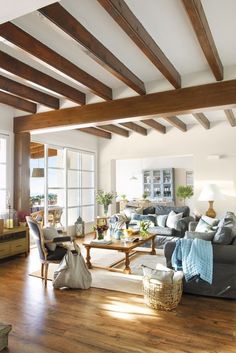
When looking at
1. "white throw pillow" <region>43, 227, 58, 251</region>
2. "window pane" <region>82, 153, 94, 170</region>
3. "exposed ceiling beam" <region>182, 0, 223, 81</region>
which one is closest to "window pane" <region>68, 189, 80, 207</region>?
"window pane" <region>82, 153, 94, 170</region>

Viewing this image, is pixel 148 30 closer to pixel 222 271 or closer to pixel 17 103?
pixel 222 271

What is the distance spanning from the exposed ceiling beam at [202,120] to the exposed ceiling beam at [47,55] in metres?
2.56

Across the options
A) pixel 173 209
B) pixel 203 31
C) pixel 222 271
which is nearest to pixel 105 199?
pixel 173 209

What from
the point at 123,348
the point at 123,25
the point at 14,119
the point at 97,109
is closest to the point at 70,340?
the point at 123,348

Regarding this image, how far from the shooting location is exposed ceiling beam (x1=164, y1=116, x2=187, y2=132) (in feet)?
21.4

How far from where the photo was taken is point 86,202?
856 centimetres

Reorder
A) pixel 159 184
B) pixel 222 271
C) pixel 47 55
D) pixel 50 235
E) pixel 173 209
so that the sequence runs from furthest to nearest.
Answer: pixel 159 184 → pixel 173 209 → pixel 50 235 → pixel 47 55 → pixel 222 271

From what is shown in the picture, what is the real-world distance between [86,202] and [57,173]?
158 cm

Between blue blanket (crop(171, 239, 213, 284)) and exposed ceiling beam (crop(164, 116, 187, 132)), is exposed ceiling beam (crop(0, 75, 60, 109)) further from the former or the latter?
blue blanket (crop(171, 239, 213, 284))

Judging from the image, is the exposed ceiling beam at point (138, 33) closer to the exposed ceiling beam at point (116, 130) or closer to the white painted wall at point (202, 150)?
the exposed ceiling beam at point (116, 130)

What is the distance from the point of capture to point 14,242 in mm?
5254

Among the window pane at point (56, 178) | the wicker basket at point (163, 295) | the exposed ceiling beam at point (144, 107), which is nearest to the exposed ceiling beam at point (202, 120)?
the exposed ceiling beam at point (144, 107)

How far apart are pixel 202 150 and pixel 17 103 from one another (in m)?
4.78

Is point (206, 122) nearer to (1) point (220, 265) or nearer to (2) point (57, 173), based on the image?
(2) point (57, 173)
